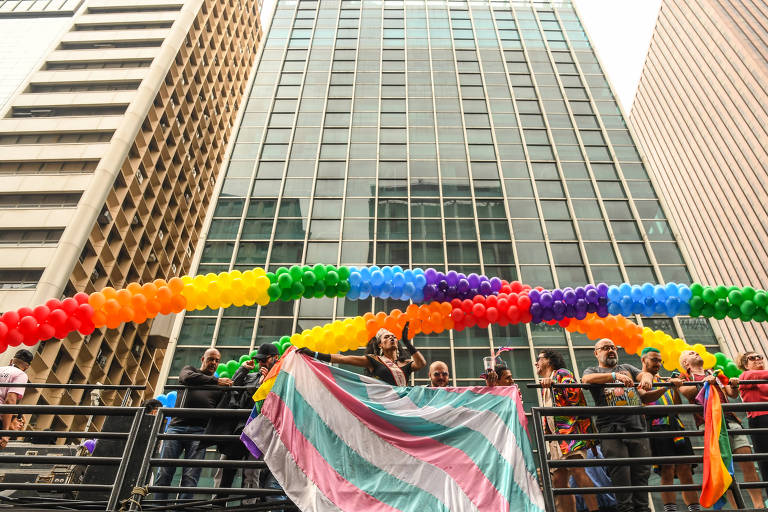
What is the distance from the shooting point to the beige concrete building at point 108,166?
3052cm

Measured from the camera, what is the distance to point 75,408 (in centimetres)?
554

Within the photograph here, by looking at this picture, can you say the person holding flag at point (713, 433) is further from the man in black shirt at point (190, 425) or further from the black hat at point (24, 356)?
the black hat at point (24, 356)

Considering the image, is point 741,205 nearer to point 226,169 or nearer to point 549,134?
point 549,134

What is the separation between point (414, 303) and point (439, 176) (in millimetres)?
18185

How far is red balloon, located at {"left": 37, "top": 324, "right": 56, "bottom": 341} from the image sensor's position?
882cm

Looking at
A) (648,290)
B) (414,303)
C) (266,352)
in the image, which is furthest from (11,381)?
(648,290)

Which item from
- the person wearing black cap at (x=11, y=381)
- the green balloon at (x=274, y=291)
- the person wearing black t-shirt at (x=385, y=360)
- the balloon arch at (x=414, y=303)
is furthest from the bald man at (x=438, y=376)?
the person wearing black cap at (x=11, y=381)

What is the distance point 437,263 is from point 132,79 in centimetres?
3004

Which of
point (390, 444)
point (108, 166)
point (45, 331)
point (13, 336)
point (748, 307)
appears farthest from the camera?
point (108, 166)

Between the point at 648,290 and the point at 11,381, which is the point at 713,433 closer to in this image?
the point at 648,290

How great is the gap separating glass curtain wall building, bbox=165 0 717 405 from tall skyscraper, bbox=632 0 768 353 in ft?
92.4

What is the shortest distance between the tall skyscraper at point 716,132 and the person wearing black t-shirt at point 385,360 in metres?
54.6

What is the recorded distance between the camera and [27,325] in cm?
868

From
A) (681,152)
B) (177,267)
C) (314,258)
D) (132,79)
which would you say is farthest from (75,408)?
(681,152)
